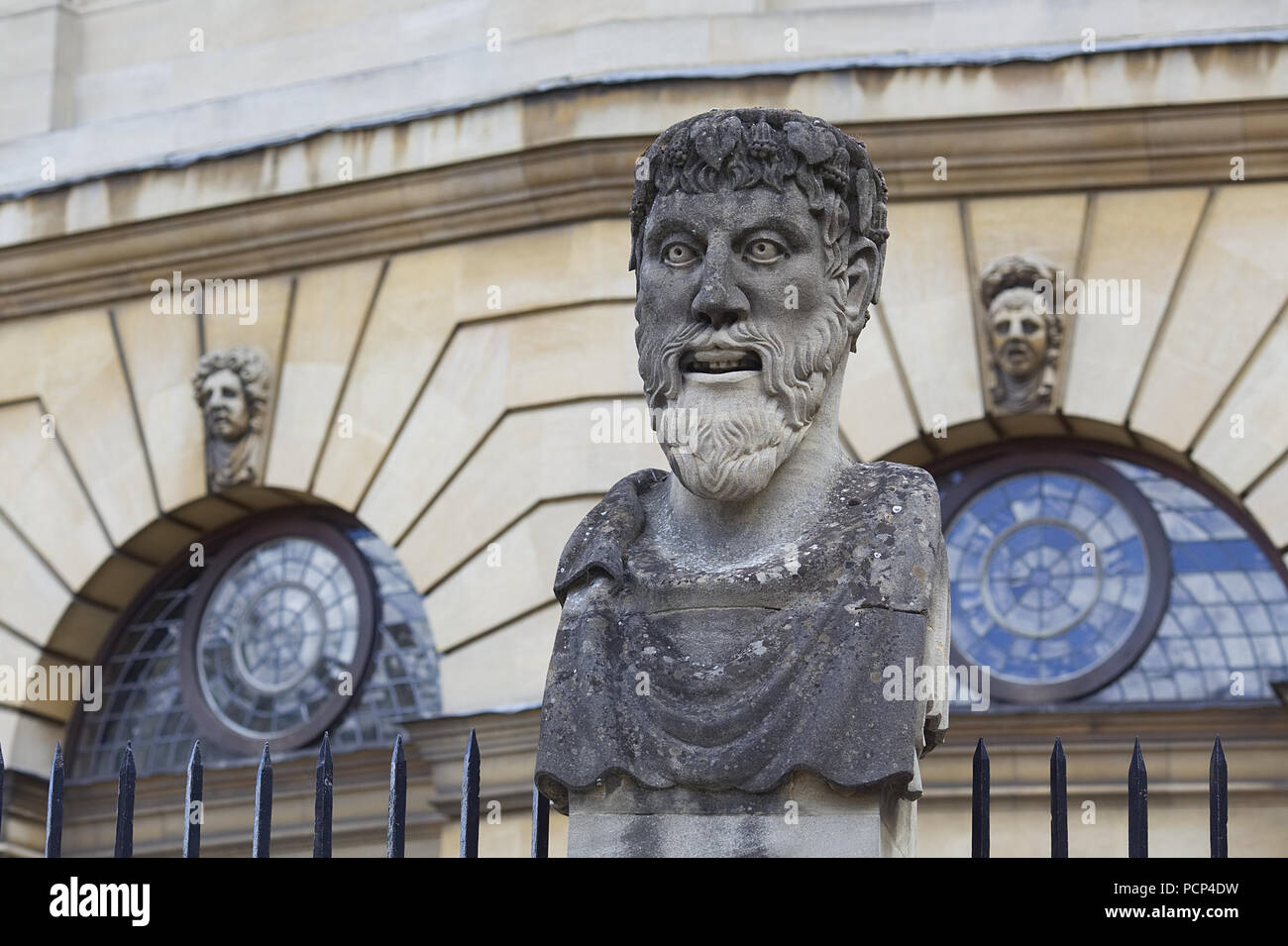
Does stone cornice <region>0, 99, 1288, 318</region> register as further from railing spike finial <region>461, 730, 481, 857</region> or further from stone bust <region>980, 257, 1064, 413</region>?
railing spike finial <region>461, 730, 481, 857</region>

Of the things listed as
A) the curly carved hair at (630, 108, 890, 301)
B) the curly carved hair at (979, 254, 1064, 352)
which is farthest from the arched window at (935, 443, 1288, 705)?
the curly carved hair at (630, 108, 890, 301)

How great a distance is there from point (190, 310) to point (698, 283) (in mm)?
12591

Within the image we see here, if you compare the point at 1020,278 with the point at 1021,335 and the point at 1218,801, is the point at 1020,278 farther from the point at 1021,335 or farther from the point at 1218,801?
the point at 1218,801

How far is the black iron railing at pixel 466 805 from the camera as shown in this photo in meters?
6.64

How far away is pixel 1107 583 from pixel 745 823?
10.6 m

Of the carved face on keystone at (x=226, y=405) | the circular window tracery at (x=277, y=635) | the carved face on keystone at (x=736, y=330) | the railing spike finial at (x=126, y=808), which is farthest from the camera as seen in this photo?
the carved face on keystone at (x=226, y=405)

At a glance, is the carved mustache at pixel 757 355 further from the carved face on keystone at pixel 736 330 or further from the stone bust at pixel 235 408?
the stone bust at pixel 235 408

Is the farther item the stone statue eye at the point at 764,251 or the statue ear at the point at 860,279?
the statue ear at the point at 860,279

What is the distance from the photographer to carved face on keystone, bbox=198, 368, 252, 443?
1873 cm

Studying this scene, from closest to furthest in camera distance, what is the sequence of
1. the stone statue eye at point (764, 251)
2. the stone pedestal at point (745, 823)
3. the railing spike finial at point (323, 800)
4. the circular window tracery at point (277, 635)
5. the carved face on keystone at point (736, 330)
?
the stone pedestal at point (745, 823) → the railing spike finial at point (323, 800) → the carved face on keystone at point (736, 330) → the stone statue eye at point (764, 251) → the circular window tracery at point (277, 635)

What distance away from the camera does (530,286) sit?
Result: 1798 centimetres

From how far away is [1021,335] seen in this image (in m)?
16.7

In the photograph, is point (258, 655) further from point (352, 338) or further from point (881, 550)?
point (881, 550)

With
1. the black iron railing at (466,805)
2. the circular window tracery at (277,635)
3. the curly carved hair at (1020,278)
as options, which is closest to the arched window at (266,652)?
the circular window tracery at (277,635)
